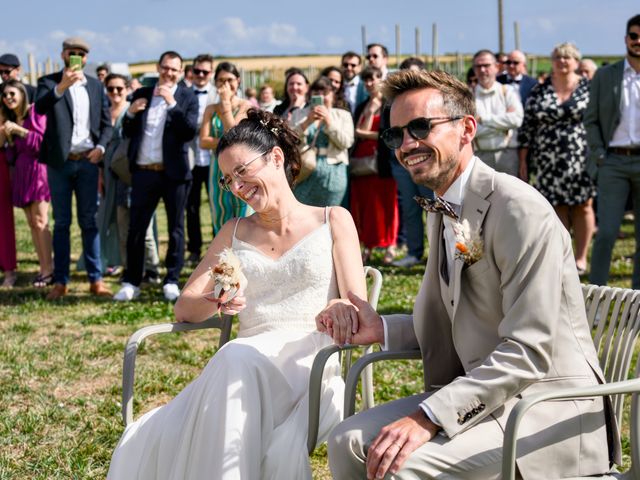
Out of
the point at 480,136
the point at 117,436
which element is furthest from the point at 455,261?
the point at 480,136

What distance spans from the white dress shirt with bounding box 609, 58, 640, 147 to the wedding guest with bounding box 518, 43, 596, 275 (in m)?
1.52

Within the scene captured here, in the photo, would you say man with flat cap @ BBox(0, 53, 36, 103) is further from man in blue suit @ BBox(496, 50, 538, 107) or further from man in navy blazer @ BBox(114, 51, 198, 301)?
man in blue suit @ BBox(496, 50, 538, 107)

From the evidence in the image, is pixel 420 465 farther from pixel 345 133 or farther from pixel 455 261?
pixel 345 133

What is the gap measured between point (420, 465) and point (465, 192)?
0.89m

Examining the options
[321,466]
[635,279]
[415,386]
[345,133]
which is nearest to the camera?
[321,466]

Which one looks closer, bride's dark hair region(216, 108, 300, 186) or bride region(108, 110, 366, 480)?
bride region(108, 110, 366, 480)

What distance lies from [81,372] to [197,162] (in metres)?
4.56

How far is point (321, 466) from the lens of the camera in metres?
4.33

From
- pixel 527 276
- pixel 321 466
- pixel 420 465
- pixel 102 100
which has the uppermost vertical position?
pixel 102 100

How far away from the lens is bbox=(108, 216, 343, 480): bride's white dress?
3.16m

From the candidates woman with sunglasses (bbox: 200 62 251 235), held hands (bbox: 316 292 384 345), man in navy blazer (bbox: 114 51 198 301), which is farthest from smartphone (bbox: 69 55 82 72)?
held hands (bbox: 316 292 384 345)

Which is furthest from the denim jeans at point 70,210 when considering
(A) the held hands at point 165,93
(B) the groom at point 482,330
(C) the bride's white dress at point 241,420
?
(B) the groom at point 482,330

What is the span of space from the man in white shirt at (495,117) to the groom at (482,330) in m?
6.27

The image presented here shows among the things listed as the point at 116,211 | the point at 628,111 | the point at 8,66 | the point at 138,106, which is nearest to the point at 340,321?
the point at 628,111
